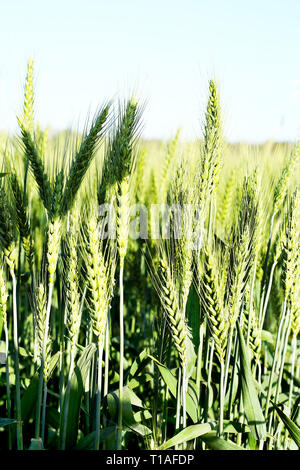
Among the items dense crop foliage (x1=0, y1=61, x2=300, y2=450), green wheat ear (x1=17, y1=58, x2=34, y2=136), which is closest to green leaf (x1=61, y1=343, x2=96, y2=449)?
dense crop foliage (x1=0, y1=61, x2=300, y2=450)

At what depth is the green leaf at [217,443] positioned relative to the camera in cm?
145

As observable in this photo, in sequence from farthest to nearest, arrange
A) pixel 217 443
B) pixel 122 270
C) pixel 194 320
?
pixel 194 320
pixel 217 443
pixel 122 270

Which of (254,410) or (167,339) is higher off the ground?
(167,339)

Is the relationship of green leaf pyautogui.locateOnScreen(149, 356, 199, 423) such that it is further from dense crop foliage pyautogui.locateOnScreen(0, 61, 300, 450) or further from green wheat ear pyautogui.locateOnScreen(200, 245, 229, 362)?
green wheat ear pyautogui.locateOnScreen(200, 245, 229, 362)

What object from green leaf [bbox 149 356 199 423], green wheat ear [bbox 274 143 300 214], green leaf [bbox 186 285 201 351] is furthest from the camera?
green wheat ear [bbox 274 143 300 214]

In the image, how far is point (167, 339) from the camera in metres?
1.66

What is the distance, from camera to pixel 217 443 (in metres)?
1.46

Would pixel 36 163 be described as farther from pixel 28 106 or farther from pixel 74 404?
pixel 74 404

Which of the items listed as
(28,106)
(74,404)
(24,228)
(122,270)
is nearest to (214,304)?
(122,270)

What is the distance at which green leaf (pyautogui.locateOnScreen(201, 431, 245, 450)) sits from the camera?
145 centimetres
